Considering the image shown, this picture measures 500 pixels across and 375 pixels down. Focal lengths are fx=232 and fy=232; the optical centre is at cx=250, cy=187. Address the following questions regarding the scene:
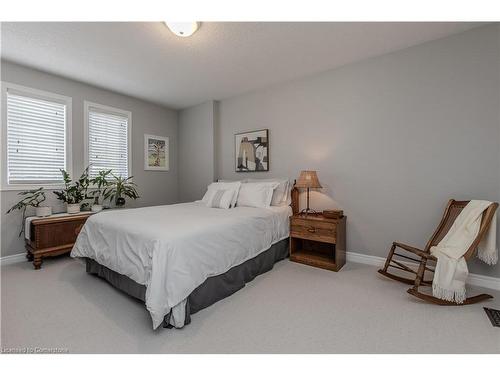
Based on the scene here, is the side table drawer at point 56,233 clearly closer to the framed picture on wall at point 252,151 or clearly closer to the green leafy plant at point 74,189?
the green leafy plant at point 74,189

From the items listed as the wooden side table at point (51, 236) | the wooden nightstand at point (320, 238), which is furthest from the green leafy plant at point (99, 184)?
the wooden nightstand at point (320, 238)

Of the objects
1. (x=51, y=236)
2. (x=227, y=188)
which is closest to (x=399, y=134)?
(x=227, y=188)

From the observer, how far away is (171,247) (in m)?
1.72

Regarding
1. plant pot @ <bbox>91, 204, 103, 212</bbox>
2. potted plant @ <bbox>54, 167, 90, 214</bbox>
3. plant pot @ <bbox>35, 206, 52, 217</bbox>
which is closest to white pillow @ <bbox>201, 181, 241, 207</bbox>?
plant pot @ <bbox>91, 204, 103, 212</bbox>

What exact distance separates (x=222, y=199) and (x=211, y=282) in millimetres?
1369

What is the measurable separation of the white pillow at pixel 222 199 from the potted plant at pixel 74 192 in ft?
6.32

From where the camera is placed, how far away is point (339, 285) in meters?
2.41

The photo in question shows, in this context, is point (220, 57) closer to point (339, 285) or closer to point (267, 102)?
point (267, 102)

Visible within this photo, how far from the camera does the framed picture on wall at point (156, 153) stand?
14.8 ft

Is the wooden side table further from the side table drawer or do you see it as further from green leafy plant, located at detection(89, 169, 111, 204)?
green leafy plant, located at detection(89, 169, 111, 204)

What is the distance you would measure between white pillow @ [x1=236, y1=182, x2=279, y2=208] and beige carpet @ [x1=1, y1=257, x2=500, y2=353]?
1.06 metres

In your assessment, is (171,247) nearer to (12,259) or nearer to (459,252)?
(459,252)
